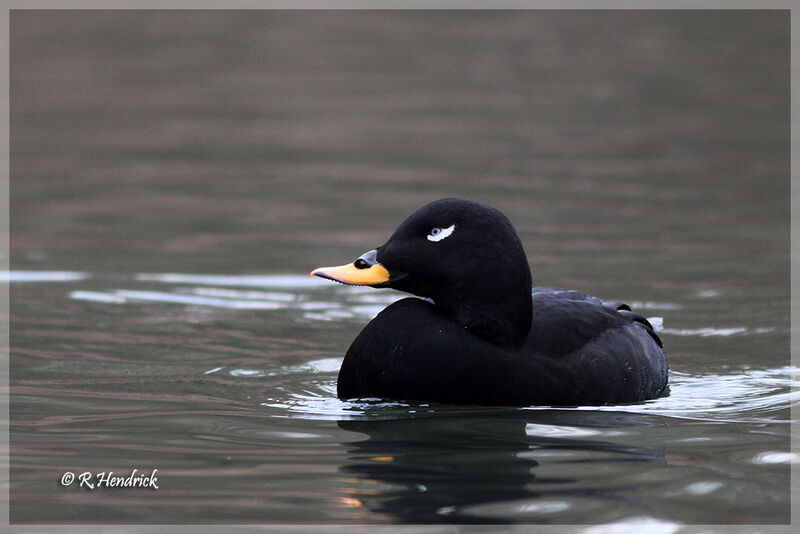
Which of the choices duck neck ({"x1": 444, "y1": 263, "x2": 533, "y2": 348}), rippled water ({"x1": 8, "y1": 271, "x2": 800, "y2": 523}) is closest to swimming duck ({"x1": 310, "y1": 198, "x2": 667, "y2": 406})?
duck neck ({"x1": 444, "y1": 263, "x2": 533, "y2": 348})

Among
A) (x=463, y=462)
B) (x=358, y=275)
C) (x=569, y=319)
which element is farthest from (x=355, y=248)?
(x=463, y=462)

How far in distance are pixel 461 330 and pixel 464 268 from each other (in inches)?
11.8

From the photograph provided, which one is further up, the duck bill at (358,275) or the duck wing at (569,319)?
the duck bill at (358,275)

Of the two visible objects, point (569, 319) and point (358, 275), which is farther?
point (569, 319)

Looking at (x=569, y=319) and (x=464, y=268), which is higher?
(x=464, y=268)

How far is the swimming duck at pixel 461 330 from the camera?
21.6 feet

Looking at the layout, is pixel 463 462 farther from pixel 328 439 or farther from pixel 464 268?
pixel 464 268

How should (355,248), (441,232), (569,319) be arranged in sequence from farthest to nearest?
(355,248) → (569,319) → (441,232)

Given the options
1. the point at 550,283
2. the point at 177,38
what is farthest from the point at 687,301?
the point at 177,38

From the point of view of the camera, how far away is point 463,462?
5918 millimetres

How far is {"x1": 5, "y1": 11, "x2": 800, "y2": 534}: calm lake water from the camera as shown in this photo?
5.71m

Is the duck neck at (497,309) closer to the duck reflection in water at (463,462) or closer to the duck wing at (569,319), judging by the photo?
the duck wing at (569,319)

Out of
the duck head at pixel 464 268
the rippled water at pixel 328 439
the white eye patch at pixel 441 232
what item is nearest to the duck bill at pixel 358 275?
the duck head at pixel 464 268

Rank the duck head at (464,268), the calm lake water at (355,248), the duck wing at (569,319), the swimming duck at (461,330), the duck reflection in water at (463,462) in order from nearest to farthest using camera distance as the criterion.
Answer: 1. the duck reflection in water at (463,462)
2. the calm lake water at (355,248)
3. the swimming duck at (461,330)
4. the duck head at (464,268)
5. the duck wing at (569,319)
